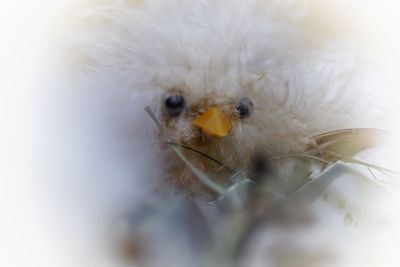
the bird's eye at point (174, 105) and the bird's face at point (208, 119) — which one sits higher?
the bird's eye at point (174, 105)

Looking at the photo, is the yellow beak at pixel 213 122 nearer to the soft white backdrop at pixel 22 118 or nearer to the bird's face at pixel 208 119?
the bird's face at pixel 208 119

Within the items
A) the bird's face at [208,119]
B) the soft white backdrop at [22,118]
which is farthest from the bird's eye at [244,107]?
the soft white backdrop at [22,118]

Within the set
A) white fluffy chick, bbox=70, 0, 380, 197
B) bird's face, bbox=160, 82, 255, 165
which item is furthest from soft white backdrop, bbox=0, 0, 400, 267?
bird's face, bbox=160, 82, 255, 165

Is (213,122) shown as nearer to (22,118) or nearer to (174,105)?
(174,105)

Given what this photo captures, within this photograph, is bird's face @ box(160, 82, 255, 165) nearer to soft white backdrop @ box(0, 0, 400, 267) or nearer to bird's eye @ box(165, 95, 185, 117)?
bird's eye @ box(165, 95, 185, 117)

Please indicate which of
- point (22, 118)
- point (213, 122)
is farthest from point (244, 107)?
point (22, 118)

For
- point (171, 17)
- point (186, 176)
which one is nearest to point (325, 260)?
point (186, 176)
